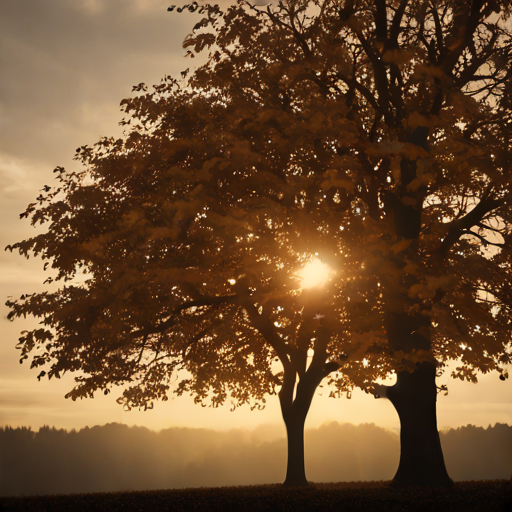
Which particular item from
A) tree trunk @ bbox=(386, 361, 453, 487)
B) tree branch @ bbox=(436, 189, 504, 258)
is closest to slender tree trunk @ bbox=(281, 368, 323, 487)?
tree trunk @ bbox=(386, 361, 453, 487)

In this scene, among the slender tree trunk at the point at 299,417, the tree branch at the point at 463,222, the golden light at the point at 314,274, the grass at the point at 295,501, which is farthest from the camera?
the slender tree trunk at the point at 299,417

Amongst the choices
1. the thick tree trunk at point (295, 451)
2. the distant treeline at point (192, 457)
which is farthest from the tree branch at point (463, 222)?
the distant treeline at point (192, 457)

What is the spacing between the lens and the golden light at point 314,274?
1644cm

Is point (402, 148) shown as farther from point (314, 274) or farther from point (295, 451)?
point (295, 451)

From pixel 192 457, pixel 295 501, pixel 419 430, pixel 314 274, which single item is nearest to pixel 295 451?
pixel 419 430

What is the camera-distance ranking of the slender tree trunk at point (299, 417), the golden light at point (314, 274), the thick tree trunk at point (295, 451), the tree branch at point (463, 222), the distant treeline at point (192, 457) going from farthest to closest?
the distant treeline at point (192, 457) < the slender tree trunk at point (299, 417) < the thick tree trunk at point (295, 451) < the golden light at point (314, 274) < the tree branch at point (463, 222)

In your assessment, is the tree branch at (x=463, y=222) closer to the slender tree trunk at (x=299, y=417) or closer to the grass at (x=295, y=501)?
the grass at (x=295, y=501)

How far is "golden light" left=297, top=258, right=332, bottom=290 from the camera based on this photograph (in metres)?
16.4

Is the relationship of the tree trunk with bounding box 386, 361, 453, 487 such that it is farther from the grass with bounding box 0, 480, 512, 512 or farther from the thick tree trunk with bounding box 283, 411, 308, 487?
the thick tree trunk with bounding box 283, 411, 308, 487

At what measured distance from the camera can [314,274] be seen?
707 inches

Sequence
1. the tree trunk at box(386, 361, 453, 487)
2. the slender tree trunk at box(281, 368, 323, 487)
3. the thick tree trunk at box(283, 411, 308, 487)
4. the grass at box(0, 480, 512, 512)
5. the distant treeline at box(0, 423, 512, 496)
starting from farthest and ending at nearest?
the distant treeline at box(0, 423, 512, 496) → the slender tree trunk at box(281, 368, 323, 487) → the thick tree trunk at box(283, 411, 308, 487) → the tree trunk at box(386, 361, 453, 487) → the grass at box(0, 480, 512, 512)

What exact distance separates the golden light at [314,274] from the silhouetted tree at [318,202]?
44 cm

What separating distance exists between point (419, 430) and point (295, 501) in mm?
4818

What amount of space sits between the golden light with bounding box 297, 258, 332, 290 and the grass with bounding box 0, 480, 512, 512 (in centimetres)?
Answer: 604
